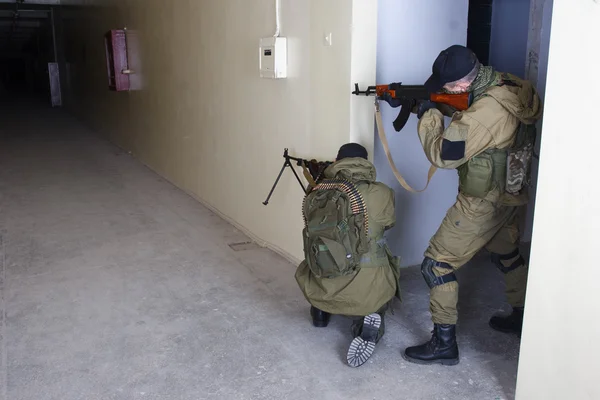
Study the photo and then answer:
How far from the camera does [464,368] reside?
252cm

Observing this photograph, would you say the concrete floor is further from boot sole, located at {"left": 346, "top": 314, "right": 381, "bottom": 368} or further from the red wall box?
the red wall box

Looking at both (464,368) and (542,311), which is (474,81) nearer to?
(542,311)

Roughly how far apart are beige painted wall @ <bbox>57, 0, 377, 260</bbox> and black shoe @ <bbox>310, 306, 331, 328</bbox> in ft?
2.89

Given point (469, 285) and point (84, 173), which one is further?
point (84, 173)

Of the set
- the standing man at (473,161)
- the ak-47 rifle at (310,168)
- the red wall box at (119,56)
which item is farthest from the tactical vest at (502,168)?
the red wall box at (119,56)

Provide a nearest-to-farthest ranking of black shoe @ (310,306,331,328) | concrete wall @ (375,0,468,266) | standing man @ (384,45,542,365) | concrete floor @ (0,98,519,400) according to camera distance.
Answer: standing man @ (384,45,542,365), concrete floor @ (0,98,519,400), black shoe @ (310,306,331,328), concrete wall @ (375,0,468,266)

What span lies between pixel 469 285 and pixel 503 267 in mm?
733

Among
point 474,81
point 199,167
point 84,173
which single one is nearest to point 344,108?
point 474,81

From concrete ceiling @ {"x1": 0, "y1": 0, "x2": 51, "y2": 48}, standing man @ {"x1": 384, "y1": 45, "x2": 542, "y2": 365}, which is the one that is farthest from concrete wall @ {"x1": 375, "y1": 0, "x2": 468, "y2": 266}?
concrete ceiling @ {"x1": 0, "y1": 0, "x2": 51, "y2": 48}

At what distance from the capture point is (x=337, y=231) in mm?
2488

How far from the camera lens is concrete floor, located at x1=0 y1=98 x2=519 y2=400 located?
2416 millimetres

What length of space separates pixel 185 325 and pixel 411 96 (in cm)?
165

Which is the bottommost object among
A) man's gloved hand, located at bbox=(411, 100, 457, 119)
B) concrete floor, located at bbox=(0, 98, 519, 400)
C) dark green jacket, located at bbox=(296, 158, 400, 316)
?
concrete floor, located at bbox=(0, 98, 519, 400)

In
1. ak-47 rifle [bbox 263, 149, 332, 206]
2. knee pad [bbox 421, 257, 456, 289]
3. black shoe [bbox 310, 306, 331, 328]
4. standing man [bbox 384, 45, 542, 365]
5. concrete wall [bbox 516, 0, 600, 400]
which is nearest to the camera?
concrete wall [bbox 516, 0, 600, 400]
